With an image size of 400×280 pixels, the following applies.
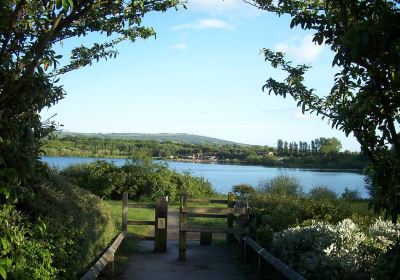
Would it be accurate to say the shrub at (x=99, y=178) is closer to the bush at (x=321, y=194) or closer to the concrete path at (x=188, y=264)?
the bush at (x=321, y=194)

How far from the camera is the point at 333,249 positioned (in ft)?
26.4

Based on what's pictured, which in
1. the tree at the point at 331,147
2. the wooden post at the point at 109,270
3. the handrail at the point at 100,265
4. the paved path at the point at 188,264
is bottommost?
the paved path at the point at 188,264

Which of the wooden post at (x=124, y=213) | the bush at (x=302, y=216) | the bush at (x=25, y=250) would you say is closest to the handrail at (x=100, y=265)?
the bush at (x=25, y=250)

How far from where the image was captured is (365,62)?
11.8 ft

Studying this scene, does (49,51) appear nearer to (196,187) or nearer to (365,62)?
(365,62)

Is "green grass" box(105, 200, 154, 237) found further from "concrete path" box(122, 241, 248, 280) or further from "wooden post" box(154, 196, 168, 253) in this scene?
"wooden post" box(154, 196, 168, 253)

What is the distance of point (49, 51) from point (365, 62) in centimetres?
258

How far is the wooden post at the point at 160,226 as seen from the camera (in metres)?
12.4

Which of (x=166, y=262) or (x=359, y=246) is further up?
(x=359, y=246)

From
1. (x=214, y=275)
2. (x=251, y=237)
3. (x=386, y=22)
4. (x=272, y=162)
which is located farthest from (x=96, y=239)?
(x=272, y=162)

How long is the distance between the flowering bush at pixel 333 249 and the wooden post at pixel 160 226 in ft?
12.2

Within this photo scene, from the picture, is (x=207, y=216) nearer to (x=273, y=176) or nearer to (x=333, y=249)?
(x=333, y=249)

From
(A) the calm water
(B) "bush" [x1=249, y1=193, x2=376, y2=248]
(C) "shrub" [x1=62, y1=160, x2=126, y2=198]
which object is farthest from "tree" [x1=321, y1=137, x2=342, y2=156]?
(C) "shrub" [x1=62, y1=160, x2=126, y2=198]

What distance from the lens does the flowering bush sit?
7511 mm
